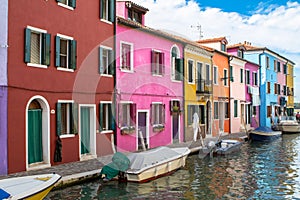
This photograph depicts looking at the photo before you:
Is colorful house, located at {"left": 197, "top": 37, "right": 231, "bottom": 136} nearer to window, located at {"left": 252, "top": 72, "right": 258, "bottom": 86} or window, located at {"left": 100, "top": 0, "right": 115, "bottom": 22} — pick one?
window, located at {"left": 252, "top": 72, "right": 258, "bottom": 86}

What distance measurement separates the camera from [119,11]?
19.9 metres

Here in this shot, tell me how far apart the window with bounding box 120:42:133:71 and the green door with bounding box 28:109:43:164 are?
5483 mm

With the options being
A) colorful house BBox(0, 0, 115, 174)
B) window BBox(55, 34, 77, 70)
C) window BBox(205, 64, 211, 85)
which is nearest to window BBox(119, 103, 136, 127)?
colorful house BBox(0, 0, 115, 174)

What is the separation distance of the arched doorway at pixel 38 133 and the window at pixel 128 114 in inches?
186

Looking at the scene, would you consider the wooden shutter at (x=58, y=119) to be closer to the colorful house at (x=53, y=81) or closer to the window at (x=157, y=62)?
the colorful house at (x=53, y=81)

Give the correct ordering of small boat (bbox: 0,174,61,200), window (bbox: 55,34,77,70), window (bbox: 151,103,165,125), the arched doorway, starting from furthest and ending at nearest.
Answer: window (bbox: 151,103,165,125)
window (bbox: 55,34,77,70)
the arched doorway
small boat (bbox: 0,174,61,200)

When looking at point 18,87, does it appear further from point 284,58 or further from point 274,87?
point 284,58

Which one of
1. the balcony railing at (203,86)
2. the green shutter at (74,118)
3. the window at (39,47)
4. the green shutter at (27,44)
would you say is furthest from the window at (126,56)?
the balcony railing at (203,86)

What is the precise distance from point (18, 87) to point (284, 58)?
3968cm

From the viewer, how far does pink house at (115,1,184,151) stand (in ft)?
56.6

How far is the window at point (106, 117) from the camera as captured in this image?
15930mm

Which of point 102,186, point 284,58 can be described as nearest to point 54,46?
point 102,186

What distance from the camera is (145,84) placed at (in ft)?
62.4

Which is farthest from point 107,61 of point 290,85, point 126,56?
point 290,85
